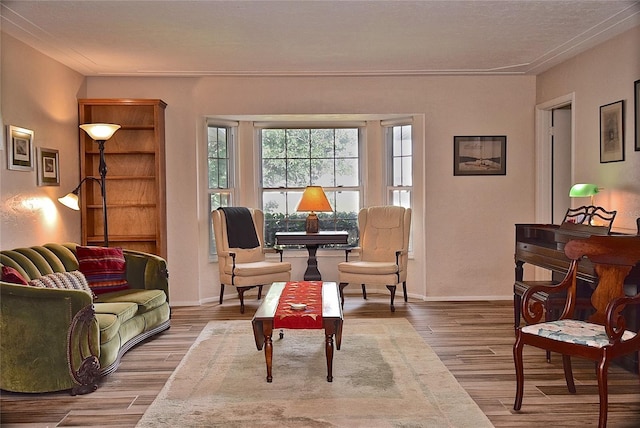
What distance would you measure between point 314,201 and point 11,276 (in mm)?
3618

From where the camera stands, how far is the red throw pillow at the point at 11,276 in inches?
156

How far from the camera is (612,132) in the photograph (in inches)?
206

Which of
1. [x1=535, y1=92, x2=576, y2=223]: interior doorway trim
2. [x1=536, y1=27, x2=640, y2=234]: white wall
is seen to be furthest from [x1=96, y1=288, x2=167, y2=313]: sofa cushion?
[x1=535, y1=92, x2=576, y2=223]: interior doorway trim

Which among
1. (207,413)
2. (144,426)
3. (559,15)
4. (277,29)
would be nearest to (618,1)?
(559,15)

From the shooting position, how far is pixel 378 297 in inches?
284

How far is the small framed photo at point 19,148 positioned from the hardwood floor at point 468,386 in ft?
5.78

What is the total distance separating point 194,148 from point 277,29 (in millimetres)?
2325

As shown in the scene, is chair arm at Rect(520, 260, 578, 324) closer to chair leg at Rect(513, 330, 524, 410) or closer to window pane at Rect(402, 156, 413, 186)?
chair leg at Rect(513, 330, 524, 410)

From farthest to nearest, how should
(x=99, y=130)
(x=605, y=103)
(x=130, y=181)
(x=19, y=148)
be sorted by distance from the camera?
(x=130, y=181) < (x=99, y=130) < (x=605, y=103) < (x=19, y=148)

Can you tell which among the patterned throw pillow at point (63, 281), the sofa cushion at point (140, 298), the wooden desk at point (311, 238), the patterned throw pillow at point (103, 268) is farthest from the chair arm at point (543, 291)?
the patterned throw pillow at point (103, 268)

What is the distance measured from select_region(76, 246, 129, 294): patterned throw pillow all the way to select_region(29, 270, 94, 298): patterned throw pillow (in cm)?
22

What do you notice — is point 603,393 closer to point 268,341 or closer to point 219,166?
point 268,341

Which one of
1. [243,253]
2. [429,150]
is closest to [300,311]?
[243,253]

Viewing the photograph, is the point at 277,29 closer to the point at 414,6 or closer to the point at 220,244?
the point at 414,6
